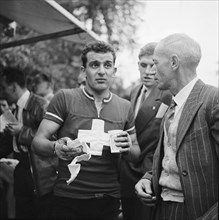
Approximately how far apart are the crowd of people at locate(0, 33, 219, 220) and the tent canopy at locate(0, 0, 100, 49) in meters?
0.75

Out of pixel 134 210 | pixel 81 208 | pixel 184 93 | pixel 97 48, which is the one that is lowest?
pixel 134 210

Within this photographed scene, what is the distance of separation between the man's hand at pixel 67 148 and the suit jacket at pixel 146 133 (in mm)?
976

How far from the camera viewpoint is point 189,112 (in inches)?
97.0

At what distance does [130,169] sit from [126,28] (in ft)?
34.1

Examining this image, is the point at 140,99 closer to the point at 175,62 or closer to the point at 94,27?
the point at 175,62

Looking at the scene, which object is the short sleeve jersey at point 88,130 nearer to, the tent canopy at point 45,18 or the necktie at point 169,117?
the necktie at point 169,117

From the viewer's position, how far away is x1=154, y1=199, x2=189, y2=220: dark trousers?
253 cm

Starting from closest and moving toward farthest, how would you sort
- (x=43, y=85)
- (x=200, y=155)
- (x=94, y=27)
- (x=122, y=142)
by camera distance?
(x=200, y=155) < (x=122, y=142) < (x=43, y=85) < (x=94, y=27)

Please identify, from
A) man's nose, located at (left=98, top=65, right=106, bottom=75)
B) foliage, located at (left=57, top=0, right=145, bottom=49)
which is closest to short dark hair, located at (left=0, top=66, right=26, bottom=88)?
man's nose, located at (left=98, top=65, right=106, bottom=75)

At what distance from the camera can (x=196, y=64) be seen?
105 inches

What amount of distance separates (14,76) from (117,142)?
2.22 meters

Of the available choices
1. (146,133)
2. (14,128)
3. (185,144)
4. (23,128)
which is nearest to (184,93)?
(185,144)

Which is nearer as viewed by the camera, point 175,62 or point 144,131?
point 175,62

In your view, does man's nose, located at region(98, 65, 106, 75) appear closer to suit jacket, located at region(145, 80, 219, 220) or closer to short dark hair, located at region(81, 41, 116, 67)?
short dark hair, located at region(81, 41, 116, 67)
